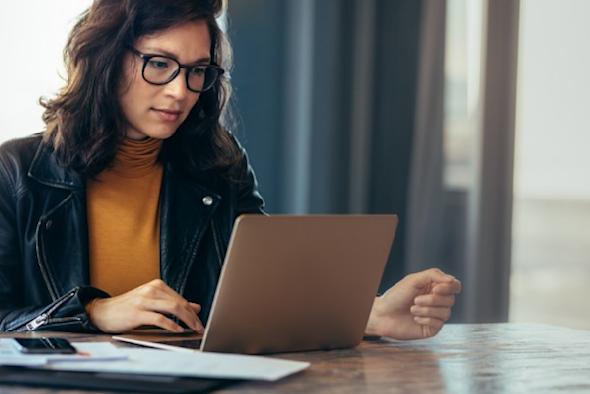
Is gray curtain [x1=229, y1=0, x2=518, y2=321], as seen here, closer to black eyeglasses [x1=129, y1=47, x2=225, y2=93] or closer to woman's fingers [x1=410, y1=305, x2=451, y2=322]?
black eyeglasses [x1=129, y1=47, x2=225, y2=93]

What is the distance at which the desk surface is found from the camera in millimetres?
1455

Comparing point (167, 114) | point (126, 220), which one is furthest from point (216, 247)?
point (167, 114)

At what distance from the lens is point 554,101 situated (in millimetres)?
4129

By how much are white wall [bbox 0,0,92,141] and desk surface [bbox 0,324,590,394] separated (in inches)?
81.4

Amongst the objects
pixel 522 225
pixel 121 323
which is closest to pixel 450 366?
pixel 121 323

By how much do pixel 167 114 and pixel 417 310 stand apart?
0.75 m

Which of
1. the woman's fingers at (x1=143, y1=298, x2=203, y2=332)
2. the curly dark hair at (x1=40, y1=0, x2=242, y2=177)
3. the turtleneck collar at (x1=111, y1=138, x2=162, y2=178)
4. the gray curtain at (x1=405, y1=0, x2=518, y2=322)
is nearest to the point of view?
the woman's fingers at (x1=143, y1=298, x2=203, y2=332)

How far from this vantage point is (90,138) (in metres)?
2.35

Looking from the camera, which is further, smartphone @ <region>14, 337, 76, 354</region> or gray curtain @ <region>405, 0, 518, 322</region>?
gray curtain @ <region>405, 0, 518, 322</region>

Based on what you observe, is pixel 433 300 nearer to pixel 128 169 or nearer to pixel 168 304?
pixel 168 304

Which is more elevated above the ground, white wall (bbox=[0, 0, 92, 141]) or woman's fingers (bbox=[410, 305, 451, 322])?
white wall (bbox=[0, 0, 92, 141])

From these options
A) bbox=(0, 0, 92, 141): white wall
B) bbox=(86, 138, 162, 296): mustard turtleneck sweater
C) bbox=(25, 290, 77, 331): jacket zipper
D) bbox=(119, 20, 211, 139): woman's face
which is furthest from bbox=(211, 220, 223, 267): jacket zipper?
bbox=(0, 0, 92, 141): white wall

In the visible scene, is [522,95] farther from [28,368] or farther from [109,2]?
[28,368]

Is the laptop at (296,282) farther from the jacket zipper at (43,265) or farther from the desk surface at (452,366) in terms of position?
the jacket zipper at (43,265)
